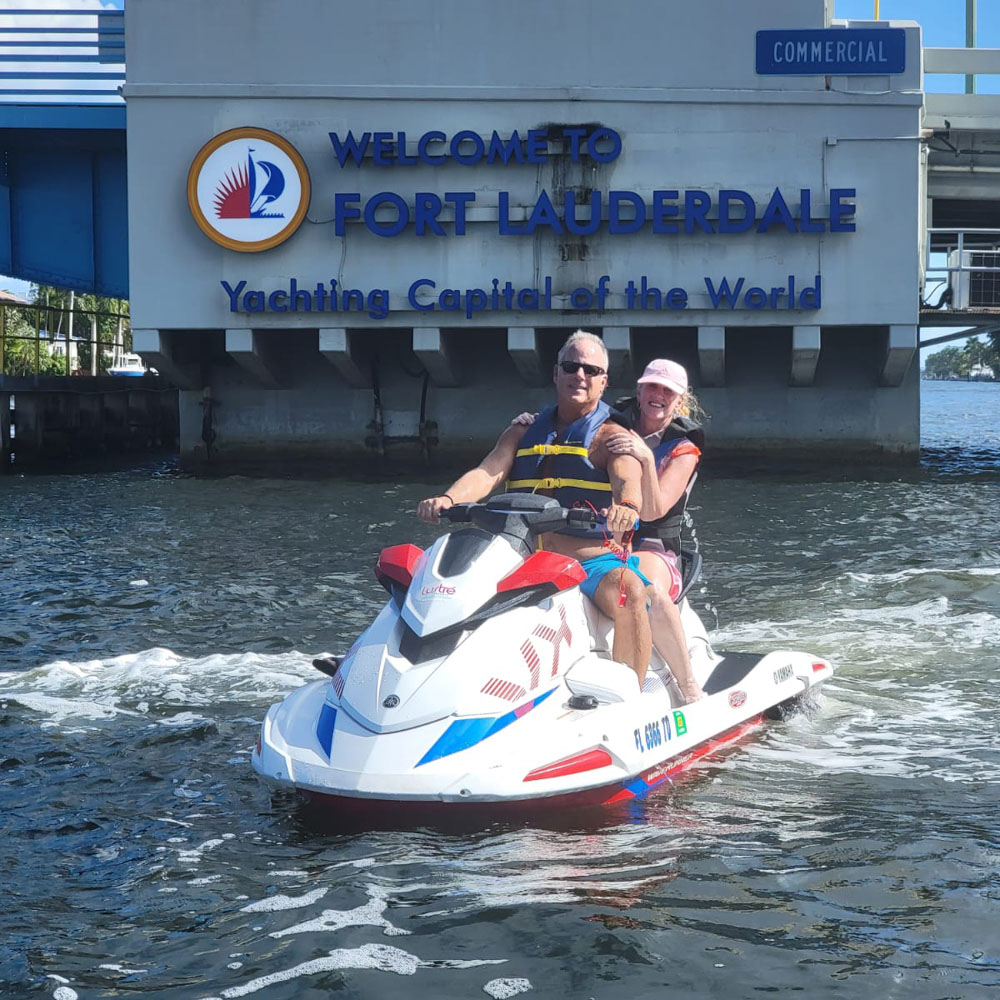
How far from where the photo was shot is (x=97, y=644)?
9438 mm

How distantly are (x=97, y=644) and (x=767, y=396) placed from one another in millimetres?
17061

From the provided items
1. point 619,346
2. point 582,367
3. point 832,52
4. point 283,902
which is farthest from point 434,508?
→ point 832,52

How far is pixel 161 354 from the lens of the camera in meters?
23.8

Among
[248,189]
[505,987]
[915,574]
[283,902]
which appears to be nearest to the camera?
[505,987]

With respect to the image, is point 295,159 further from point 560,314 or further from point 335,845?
point 335,845

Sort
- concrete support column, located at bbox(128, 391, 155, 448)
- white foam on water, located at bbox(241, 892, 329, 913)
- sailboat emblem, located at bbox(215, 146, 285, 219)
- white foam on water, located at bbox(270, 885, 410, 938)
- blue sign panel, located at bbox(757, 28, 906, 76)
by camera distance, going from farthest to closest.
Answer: concrete support column, located at bbox(128, 391, 155, 448)
sailboat emblem, located at bbox(215, 146, 285, 219)
blue sign panel, located at bbox(757, 28, 906, 76)
white foam on water, located at bbox(241, 892, 329, 913)
white foam on water, located at bbox(270, 885, 410, 938)

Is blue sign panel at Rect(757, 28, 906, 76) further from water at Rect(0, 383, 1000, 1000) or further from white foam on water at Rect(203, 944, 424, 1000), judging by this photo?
white foam on water at Rect(203, 944, 424, 1000)

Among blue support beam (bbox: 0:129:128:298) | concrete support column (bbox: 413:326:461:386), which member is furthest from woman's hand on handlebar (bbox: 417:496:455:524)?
blue support beam (bbox: 0:129:128:298)

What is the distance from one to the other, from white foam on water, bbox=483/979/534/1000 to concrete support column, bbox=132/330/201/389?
20.4m

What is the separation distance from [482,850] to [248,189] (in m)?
19.8

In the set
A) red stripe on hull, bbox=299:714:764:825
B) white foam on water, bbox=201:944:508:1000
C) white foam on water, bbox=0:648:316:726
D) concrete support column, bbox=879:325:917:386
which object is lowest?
white foam on water, bbox=201:944:508:1000

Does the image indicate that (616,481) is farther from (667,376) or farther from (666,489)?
(667,376)

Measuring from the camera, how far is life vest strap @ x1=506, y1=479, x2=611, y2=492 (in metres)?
6.16

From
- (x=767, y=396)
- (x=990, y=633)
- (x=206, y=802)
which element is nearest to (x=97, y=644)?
(x=206, y=802)
